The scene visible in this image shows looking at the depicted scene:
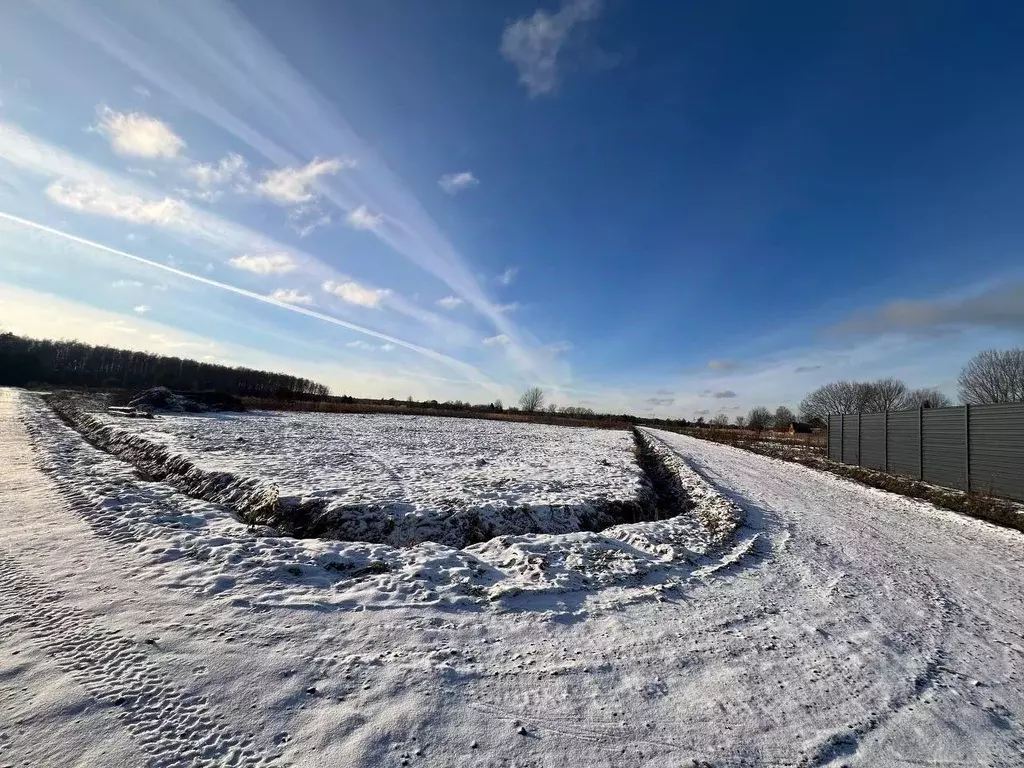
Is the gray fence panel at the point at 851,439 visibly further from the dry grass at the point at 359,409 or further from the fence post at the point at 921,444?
the dry grass at the point at 359,409

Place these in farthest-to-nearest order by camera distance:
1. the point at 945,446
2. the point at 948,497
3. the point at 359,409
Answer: the point at 359,409 < the point at 945,446 < the point at 948,497

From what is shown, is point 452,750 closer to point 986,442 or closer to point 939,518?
point 939,518

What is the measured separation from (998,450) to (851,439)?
1048 cm

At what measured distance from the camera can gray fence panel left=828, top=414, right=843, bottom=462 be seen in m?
26.0

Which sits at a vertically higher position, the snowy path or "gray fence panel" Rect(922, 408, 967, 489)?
"gray fence panel" Rect(922, 408, 967, 489)

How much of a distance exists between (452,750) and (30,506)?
9507 mm

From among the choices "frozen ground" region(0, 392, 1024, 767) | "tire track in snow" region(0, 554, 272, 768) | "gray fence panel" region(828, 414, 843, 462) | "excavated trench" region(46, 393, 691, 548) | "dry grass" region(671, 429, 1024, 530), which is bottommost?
"tire track in snow" region(0, 554, 272, 768)

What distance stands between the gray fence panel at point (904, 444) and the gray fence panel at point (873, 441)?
0.74 meters

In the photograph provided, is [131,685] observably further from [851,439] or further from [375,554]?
[851,439]

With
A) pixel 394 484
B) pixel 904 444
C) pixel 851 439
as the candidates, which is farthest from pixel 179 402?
pixel 851 439

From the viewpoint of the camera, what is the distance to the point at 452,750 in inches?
126

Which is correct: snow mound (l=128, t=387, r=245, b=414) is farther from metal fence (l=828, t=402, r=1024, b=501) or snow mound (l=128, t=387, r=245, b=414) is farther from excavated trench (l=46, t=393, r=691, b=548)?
metal fence (l=828, t=402, r=1024, b=501)

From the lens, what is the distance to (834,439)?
87.4 feet

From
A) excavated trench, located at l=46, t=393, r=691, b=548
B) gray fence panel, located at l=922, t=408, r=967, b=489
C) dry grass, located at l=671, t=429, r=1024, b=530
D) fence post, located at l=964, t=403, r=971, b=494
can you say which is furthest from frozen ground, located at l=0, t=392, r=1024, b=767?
gray fence panel, located at l=922, t=408, r=967, b=489
